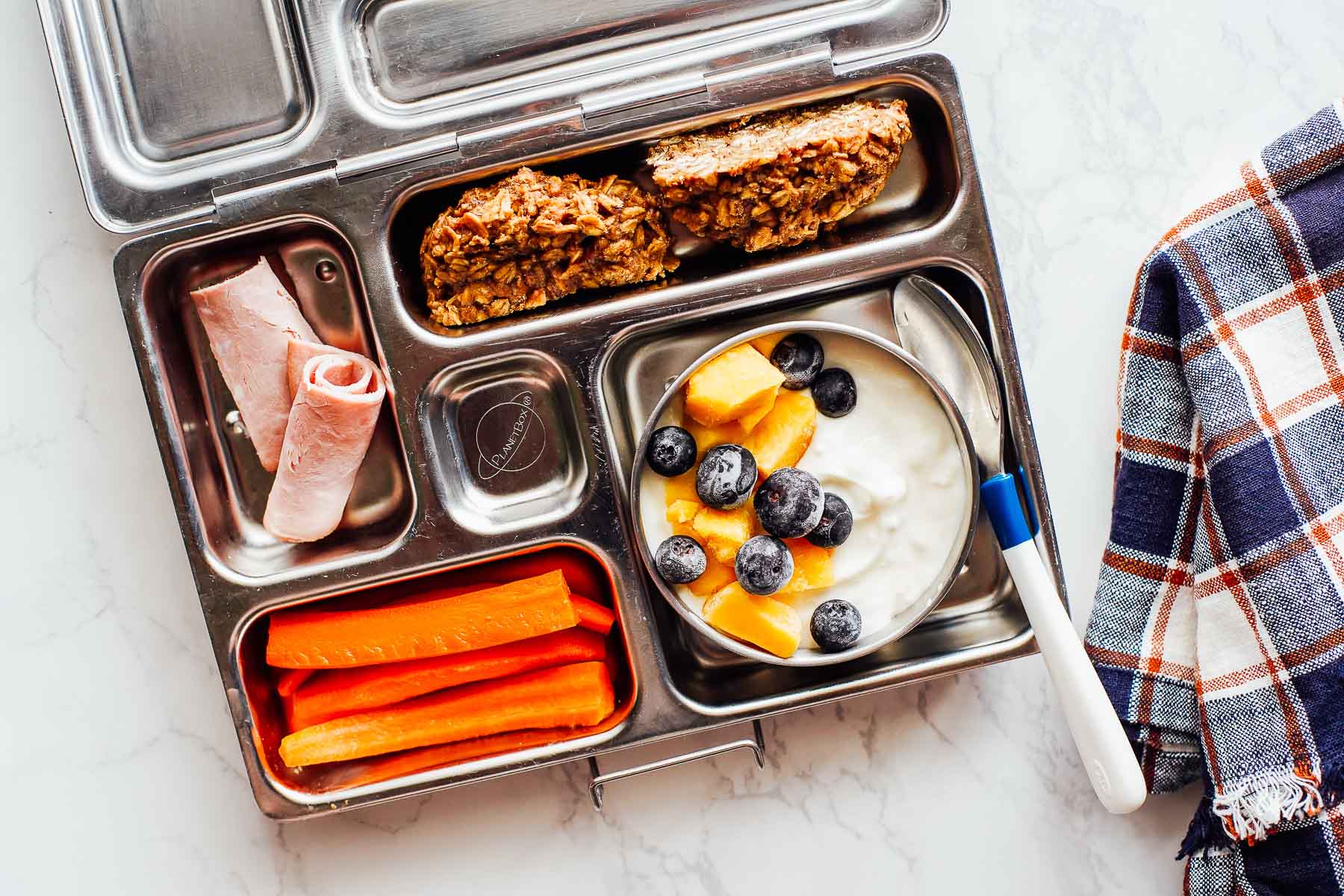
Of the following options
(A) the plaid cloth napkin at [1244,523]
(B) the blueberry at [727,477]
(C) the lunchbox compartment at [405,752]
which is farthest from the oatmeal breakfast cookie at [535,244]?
(A) the plaid cloth napkin at [1244,523]

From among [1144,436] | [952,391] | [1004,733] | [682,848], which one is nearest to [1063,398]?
[1144,436]

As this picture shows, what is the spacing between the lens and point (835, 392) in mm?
1718

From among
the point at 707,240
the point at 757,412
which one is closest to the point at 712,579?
the point at 757,412

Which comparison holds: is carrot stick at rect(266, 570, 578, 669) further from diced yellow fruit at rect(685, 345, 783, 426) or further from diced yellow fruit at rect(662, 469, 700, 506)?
diced yellow fruit at rect(685, 345, 783, 426)

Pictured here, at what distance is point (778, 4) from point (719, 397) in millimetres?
787

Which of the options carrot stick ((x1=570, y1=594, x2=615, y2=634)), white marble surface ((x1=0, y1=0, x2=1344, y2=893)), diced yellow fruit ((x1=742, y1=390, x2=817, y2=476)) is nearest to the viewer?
diced yellow fruit ((x1=742, y1=390, x2=817, y2=476))

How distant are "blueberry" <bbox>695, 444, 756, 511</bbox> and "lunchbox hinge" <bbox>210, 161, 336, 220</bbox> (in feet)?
2.99

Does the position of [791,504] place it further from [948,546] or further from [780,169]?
[780,169]

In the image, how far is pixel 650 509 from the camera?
1.75 meters

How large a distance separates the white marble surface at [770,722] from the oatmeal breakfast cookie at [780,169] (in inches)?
17.5

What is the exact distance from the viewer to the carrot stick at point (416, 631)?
5.88 ft

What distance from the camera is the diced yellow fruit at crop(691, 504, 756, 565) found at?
5.54 feet

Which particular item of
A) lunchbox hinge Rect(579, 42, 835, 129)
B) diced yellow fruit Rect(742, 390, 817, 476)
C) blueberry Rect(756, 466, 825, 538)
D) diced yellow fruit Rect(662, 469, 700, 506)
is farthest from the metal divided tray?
blueberry Rect(756, 466, 825, 538)

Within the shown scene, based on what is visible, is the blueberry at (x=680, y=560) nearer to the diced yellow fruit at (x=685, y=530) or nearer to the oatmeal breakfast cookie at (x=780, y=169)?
the diced yellow fruit at (x=685, y=530)
